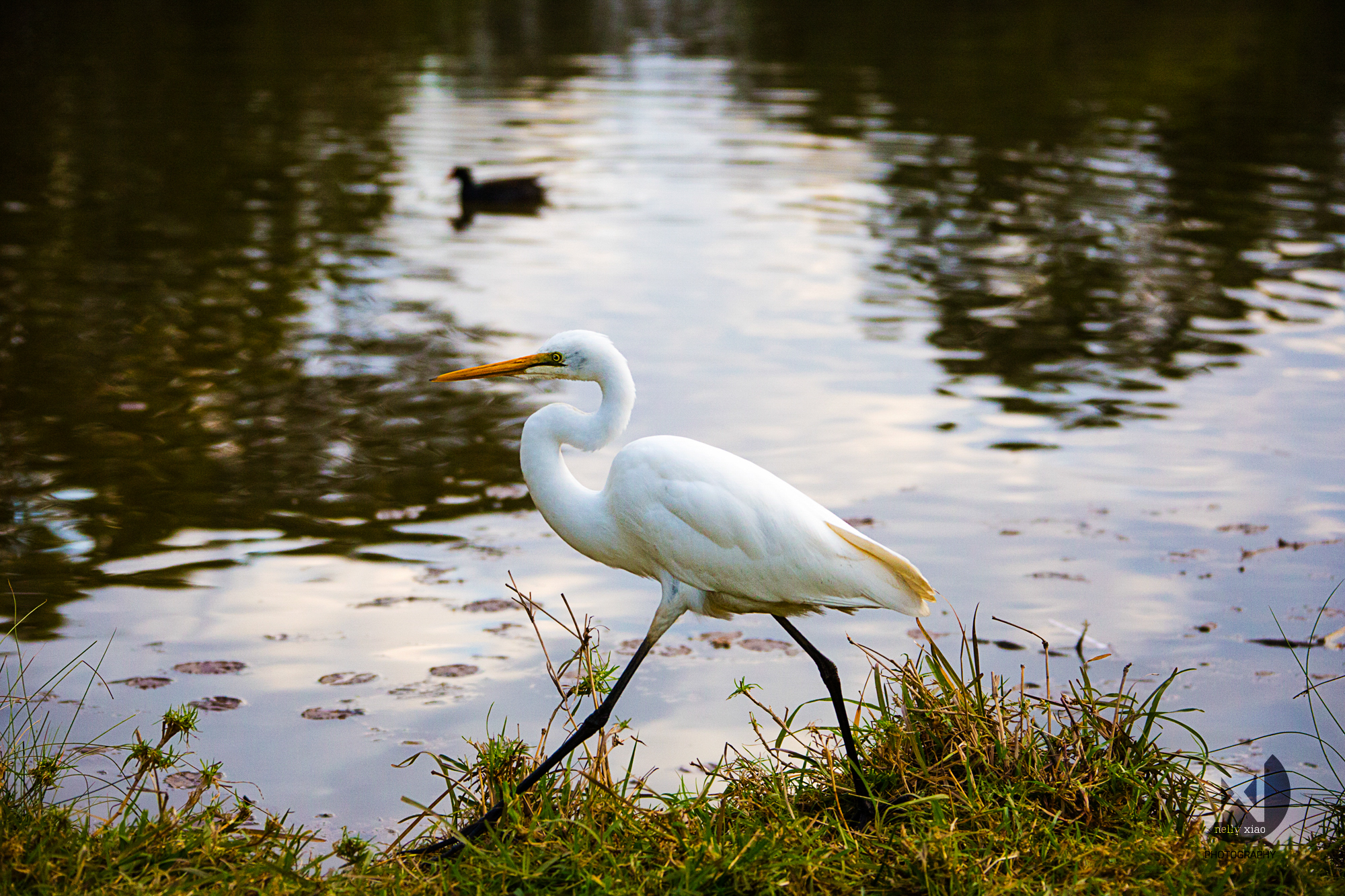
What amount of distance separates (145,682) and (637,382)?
4205mm

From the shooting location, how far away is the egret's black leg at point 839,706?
3666 millimetres

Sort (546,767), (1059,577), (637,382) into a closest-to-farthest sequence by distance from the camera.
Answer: (546,767)
(1059,577)
(637,382)

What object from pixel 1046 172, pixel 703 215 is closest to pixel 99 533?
pixel 703 215

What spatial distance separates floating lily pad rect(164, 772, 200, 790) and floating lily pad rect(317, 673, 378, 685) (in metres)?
0.74

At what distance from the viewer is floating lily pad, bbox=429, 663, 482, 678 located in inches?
188

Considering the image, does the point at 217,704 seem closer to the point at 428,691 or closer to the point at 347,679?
the point at 347,679

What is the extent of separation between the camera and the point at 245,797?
3953 millimetres

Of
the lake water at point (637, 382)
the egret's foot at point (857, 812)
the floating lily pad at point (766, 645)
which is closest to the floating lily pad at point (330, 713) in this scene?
the lake water at point (637, 382)

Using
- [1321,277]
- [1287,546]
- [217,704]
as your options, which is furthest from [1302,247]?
[217,704]

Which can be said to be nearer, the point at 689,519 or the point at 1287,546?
the point at 689,519

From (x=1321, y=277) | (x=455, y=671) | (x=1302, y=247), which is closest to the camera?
(x=455, y=671)

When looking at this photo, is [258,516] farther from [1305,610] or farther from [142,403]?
[1305,610]

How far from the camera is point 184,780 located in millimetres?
3992

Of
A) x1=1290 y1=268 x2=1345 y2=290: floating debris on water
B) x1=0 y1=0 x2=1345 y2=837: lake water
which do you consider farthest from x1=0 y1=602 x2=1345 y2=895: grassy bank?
x1=1290 y1=268 x2=1345 y2=290: floating debris on water
